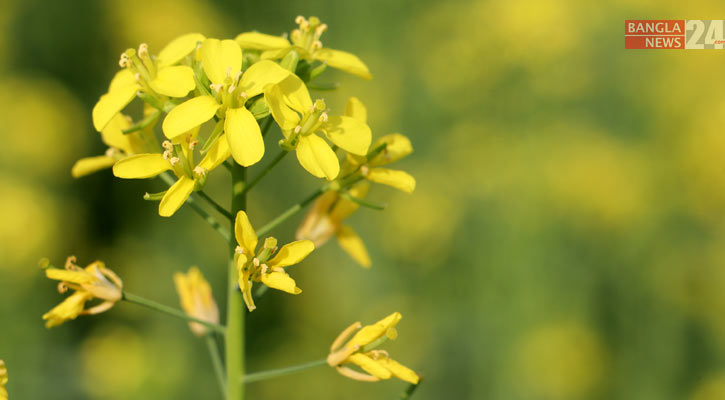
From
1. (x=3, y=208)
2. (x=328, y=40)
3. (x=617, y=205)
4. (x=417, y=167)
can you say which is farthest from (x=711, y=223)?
(x=3, y=208)

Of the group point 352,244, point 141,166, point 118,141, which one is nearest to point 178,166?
point 141,166

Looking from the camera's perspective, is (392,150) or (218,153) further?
(392,150)

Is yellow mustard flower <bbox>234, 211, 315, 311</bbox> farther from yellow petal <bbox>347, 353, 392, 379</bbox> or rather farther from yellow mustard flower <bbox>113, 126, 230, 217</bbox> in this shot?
yellow petal <bbox>347, 353, 392, 379</bbox>

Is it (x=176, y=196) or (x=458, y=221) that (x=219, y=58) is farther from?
(x=458, y=221)

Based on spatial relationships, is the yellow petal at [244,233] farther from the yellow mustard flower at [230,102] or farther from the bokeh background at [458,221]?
the bokeh background at [458,221]

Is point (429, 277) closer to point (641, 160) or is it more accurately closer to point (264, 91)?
point (641, 160)

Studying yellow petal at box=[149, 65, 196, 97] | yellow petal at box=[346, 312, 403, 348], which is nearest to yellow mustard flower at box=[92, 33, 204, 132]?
yellow petal at box=[149, 65, 196, 97]
